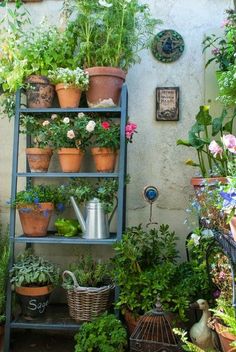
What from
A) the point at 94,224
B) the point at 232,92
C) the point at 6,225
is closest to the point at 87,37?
the point at 232,92

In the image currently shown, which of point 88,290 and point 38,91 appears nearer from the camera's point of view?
point 88,290

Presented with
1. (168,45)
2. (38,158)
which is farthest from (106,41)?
(38,158)

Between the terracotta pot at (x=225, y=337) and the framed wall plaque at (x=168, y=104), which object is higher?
the framed wall plaque at (x=168, y=104)

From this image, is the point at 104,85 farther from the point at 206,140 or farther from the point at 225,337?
the point at 225,337

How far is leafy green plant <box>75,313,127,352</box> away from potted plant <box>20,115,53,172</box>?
3.66 ft

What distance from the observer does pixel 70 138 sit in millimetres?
2719

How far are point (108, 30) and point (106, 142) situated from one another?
30.4 inches

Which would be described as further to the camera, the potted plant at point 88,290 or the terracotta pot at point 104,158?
the terracotta pot at point 104,158

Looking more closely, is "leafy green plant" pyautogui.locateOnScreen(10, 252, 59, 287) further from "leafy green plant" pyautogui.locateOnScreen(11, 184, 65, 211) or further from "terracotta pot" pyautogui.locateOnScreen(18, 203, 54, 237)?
"leafy green plant" pyautogui.locateOnScreen(11, 184, 65, 211)

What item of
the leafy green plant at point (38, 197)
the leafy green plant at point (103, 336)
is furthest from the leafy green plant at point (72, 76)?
the leafy green plant at point (103, 336)

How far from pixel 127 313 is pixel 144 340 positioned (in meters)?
0.34

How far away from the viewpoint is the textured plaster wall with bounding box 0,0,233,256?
3.02 meters

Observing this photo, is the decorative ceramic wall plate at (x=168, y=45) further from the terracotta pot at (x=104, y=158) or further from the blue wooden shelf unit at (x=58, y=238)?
the terracotta pot at (x=104, y=158)

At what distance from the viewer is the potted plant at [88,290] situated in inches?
103
